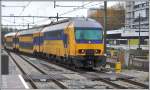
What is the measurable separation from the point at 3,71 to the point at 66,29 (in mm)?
12991

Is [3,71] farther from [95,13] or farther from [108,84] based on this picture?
[95,13]

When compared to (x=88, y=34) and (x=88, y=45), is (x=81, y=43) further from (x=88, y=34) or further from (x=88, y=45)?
(x=88, y=34)

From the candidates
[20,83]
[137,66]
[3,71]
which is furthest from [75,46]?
[3,71]

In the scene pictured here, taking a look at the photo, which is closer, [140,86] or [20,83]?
[20,83]

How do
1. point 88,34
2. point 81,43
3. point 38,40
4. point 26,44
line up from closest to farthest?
1. point 81,43
2. point 88,34
3. point 38,40
4. point 26,44

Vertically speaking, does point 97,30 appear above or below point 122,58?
above

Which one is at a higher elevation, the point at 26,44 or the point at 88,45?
the point at 88,45

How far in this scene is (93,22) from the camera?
23562mm

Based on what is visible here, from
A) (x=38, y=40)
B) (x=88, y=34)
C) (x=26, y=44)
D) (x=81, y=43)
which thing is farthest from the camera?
(x=26, y=44)

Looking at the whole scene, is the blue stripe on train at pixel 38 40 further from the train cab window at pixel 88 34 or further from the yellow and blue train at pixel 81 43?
the train cab window at pixel 88 34

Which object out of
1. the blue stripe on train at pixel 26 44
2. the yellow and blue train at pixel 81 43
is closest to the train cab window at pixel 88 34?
the yellow and blue train at pixel 81 43

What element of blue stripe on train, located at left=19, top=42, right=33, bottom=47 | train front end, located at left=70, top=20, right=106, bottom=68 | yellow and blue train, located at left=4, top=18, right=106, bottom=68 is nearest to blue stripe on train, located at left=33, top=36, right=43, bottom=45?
blue stripe on train, located at left=19, top=42, right=33, bottom=47

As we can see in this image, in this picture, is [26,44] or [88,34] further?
[26,44]

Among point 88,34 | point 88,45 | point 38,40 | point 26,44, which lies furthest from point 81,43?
point 26,44
